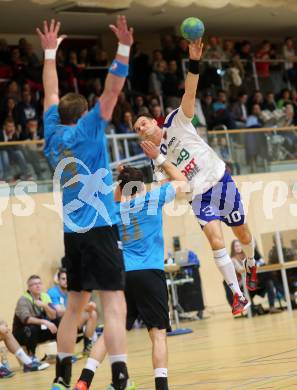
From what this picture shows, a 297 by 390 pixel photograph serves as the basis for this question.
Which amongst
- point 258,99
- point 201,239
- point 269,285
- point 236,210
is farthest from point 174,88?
point 236,210

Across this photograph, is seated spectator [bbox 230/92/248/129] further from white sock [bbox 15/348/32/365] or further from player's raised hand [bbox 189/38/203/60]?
player's raised hand [bbox 189/38/203/60]

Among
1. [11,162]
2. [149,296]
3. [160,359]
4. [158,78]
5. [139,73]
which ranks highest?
[139,73]

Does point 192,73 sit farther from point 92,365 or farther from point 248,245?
point 92,365

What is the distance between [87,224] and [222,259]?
3091mm

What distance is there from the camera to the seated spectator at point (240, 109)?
22.8 m

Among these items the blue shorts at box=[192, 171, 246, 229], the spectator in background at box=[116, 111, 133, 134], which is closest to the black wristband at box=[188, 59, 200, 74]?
the blue shorts at box=[192, 171, 246, 229]

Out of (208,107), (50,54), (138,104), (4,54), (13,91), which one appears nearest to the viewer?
(50,54)

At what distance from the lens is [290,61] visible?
2655 cm

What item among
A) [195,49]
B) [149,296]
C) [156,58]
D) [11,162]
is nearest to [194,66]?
[195,49]

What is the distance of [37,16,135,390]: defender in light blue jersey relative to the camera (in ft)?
21.3

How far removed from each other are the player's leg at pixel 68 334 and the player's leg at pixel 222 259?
2.74 m

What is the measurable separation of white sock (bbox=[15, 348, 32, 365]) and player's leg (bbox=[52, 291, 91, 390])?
5569 mm

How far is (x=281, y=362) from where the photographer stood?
29.0ft

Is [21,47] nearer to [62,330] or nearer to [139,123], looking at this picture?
[139,123]
